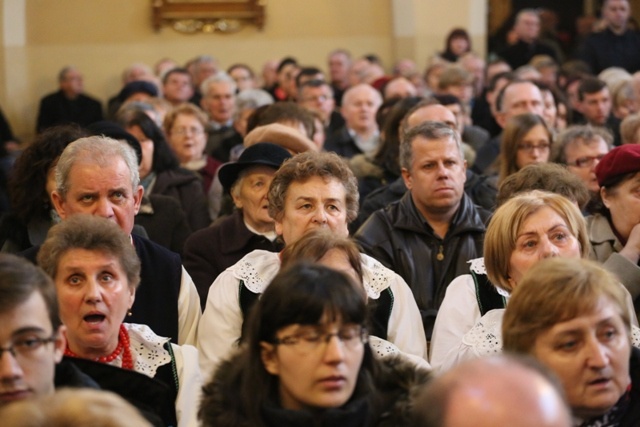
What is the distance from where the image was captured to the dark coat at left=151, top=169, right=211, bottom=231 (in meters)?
7.46

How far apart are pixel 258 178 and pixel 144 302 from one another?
1203 mm

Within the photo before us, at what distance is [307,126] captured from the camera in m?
7.21

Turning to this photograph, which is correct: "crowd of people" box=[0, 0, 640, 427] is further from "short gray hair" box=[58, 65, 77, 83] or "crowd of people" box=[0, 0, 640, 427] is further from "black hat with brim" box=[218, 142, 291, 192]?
"short gray hair" box=[58, 65, 77, 83]

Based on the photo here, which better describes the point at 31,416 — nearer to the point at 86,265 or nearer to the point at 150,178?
the point at 86,265

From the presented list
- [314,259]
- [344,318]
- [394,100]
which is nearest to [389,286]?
[314,259]

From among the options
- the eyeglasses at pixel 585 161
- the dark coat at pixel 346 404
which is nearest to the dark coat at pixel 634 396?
the dark coat at pixel 346 404

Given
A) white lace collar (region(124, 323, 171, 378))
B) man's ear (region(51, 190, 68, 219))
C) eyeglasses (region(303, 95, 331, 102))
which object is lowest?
white lace collar (region(124, 323, 171, 378))

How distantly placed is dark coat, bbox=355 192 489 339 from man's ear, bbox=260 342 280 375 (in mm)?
2332

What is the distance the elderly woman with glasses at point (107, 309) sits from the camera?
4.02m

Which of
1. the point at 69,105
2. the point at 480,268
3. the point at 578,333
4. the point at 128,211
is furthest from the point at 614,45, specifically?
the point at 578,333

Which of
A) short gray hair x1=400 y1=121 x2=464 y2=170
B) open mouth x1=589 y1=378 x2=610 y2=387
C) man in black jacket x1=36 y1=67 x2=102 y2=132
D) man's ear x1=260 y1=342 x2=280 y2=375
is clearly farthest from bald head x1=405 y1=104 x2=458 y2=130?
man in black jacket x1=36 y1=67 x2=102 y2=132

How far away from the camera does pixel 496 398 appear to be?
2.43m

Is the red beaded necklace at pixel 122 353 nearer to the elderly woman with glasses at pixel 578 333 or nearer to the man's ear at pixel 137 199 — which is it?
the man's ear at pixel 137 199

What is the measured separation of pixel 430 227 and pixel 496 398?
3.41m
